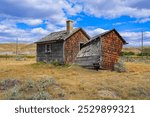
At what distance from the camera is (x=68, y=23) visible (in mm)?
34156

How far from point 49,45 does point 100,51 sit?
9.13 metres

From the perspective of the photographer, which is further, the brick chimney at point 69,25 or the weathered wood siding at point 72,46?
the brick chimney at point 69,25

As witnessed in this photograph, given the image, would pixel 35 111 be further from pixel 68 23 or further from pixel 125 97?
pixel 68 23

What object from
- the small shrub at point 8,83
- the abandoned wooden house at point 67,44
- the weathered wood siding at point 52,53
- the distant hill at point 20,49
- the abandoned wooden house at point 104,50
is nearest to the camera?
the small shrub at point 8,83

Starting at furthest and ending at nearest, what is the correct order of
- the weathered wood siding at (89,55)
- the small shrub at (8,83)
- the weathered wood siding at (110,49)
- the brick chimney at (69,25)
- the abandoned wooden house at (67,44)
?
1. the brick chimney at (69,25)
2. the abandoned wooden house at (67,44)
3. the weathered wood siding at (89,55)
4. the weathered wood siding at (110,49)
5. the small shrub at (8,83)

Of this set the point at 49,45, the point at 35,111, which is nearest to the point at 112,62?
the point at 49,45

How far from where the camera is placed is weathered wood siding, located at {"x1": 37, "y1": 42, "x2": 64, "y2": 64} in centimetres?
3340

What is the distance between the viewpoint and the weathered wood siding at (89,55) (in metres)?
28.8

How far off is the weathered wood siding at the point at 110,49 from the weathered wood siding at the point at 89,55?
2.03 ft

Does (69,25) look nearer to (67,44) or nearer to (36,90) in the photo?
(67,44)

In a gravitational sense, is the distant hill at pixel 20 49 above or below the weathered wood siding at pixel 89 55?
above

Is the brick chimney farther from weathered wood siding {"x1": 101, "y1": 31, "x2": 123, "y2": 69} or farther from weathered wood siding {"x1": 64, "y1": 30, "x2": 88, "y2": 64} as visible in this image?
weathered wood siding {"x1": 101, "y1": 31, "x2": 123, "y2": 69}

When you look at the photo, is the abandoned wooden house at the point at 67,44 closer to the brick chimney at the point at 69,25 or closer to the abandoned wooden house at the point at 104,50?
the brick chimney at the point at 69,25

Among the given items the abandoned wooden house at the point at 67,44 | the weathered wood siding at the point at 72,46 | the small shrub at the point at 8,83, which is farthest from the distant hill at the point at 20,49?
the small shrub at the point at 8,83
